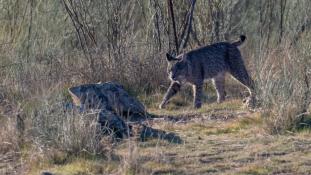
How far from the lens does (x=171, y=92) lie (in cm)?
1254

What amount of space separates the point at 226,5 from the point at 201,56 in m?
2.92

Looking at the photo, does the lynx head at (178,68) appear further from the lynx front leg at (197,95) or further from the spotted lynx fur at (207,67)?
the lynx front leg at (197,95)

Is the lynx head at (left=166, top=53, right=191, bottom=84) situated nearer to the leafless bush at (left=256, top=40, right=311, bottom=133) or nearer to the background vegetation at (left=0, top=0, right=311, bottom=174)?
the background vegetation at (left=0, top=0, right=311, bottom=174)

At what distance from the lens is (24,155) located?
8586mm

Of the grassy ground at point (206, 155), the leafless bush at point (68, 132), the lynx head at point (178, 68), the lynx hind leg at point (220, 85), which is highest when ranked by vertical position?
the lynx head at point (178, 68)

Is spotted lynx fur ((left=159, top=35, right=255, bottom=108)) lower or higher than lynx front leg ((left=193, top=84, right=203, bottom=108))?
higher

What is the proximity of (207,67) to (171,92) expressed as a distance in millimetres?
718

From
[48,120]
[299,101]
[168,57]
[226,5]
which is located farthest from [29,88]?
[226,5]

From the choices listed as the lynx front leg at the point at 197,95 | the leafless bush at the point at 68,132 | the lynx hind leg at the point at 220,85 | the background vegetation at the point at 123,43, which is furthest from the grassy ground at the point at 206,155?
the lynx hind leg at the point at 220,85

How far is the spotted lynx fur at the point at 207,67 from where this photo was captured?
1253 centimetres

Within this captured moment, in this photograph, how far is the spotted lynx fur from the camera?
12531mm

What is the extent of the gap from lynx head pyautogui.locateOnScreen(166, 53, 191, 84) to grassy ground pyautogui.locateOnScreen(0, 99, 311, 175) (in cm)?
A: 223

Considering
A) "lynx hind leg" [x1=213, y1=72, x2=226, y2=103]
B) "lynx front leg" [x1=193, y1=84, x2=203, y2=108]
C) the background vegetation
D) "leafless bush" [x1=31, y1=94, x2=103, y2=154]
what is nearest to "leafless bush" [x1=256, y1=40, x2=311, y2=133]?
the background vegetation

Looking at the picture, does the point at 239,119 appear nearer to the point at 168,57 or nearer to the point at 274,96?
the point at 274,96
